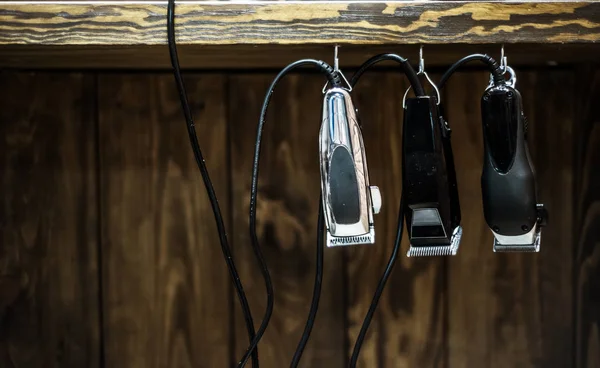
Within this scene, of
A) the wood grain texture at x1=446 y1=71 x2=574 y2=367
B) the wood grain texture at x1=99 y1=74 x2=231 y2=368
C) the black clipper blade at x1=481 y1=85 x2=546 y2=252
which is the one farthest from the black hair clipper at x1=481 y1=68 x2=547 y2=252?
the wood grain texture at x1=99 y1=74 x2=231 y2=368

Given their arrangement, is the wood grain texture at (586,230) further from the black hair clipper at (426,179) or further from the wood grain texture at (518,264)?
the black hair clipper at (426,179)

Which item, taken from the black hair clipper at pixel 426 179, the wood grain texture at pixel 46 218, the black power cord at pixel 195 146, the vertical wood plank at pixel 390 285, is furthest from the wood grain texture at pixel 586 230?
the wood grain texture at pixel 46 218

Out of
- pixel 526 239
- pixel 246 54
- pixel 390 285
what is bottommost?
pixel 390 285

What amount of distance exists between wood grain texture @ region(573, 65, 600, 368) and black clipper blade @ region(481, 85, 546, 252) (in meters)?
0.28

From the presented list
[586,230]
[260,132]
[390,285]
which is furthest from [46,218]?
[586,230]

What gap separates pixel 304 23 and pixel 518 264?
1.53 feet

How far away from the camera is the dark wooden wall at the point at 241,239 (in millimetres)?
790

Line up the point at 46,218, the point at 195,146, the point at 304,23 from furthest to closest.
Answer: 1. the point at 46,218
2. the point at 195,146
3. the point at 304,23

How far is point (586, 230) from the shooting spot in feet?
2.61

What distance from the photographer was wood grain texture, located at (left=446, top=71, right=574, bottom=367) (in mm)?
792

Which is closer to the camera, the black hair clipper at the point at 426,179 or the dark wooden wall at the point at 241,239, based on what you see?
the black hair clipper at the point at 426,179

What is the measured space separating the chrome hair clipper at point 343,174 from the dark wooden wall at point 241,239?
25 cm

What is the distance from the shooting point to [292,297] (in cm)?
80

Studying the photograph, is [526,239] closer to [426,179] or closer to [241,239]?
[426,179]
